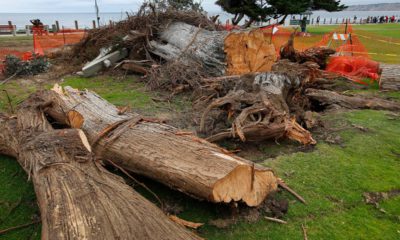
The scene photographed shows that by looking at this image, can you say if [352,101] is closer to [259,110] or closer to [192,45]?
[259,110]

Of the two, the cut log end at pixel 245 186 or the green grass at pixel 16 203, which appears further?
the green grass at pixel 16 203

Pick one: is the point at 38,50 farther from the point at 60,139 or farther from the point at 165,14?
the point at 60,139

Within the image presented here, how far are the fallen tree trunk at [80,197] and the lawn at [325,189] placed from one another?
455mm

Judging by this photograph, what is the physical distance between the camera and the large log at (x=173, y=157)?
261cm

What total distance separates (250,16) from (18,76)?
1683cm

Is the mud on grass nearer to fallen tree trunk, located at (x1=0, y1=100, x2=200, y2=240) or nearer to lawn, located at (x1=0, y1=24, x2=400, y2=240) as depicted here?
lawn, located at (x1=0, y1=24, x2=400, y2=240)

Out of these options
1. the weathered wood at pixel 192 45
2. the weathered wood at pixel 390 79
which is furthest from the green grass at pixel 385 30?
the weathered wood at pixel 192 45

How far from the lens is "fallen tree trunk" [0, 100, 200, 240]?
84.9 inches

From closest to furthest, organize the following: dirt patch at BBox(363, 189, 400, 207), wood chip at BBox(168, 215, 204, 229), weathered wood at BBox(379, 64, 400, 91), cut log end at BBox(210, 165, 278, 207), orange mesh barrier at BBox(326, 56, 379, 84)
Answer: cut log end at BBox(210, 165, 278, 207), wood chip at BBox(168, 215, 204, 229), dirt patch at BBox(363, 189, 400, 207), weathered wood at BBox(379, 64, 400, 91), orange mesh barrier at BBox(326, 56, 379, 84)

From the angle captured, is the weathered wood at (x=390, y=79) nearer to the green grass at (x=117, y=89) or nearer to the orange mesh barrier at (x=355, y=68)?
the orange mesh barrier at (x=355, y=68)

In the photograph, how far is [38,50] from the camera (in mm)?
12359

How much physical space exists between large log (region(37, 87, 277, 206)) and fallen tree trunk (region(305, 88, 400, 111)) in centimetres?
366

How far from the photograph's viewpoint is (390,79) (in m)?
7.21

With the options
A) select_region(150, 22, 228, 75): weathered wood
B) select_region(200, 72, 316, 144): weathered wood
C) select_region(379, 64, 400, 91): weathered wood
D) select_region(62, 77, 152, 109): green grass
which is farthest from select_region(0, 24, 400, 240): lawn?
select_region(150, 22, 228, 75): weathered wood
